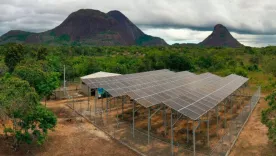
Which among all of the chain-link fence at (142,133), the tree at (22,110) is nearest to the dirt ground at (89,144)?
the chain-link fence at (142,133)

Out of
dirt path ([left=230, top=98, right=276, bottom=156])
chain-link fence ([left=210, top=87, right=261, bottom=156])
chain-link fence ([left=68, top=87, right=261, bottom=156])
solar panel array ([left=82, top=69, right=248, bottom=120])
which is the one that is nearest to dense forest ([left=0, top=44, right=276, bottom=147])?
dirt path ([left=230, top=98, right=276, bottom=156])

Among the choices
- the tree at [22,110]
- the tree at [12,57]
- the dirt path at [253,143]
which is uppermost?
the tree at [12,57]

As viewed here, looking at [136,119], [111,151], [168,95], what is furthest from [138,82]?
[111,151]

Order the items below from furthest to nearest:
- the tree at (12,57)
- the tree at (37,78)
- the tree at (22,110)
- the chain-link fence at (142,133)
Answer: the tree at (12,57) < the tree at (37,78) < the chain-link fence at (142,133) < the tree at (22,110)

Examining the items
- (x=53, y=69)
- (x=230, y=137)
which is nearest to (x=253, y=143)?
(x=230, y=137)

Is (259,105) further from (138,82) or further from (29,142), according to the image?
(29,142)

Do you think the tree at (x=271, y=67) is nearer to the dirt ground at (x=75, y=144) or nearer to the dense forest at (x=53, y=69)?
the dense forest at (x=53, y=69)
